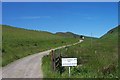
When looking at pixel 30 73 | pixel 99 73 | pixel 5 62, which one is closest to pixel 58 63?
pixel 30 73

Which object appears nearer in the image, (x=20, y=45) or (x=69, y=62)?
(x=69, y=62)

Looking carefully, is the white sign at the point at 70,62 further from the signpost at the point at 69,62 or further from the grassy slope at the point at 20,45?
the grassy slope at the point at 20,45

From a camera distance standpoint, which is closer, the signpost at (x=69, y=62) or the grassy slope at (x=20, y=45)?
the signpost at (x=69, y=62)

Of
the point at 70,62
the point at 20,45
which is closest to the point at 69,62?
the point at 70,62

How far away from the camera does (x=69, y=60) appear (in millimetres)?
22484

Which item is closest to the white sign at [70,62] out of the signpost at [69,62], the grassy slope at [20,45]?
the signpost at [69,62]

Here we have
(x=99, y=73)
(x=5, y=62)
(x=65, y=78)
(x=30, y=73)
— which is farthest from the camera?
(x=5, y=62)

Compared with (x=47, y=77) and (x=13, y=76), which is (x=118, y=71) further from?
(x=13, y=76)

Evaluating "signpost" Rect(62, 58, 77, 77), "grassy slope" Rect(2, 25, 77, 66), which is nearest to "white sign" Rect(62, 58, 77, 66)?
"signpost" Rect(62, 58, 77, 77)

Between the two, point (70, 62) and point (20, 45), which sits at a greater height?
point (20, 45)

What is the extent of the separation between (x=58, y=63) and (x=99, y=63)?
299 centimetres

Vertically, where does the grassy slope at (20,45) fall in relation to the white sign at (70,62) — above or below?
above

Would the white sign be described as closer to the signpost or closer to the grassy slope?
the signpost

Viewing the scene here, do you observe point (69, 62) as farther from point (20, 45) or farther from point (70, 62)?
point (20, 45)
